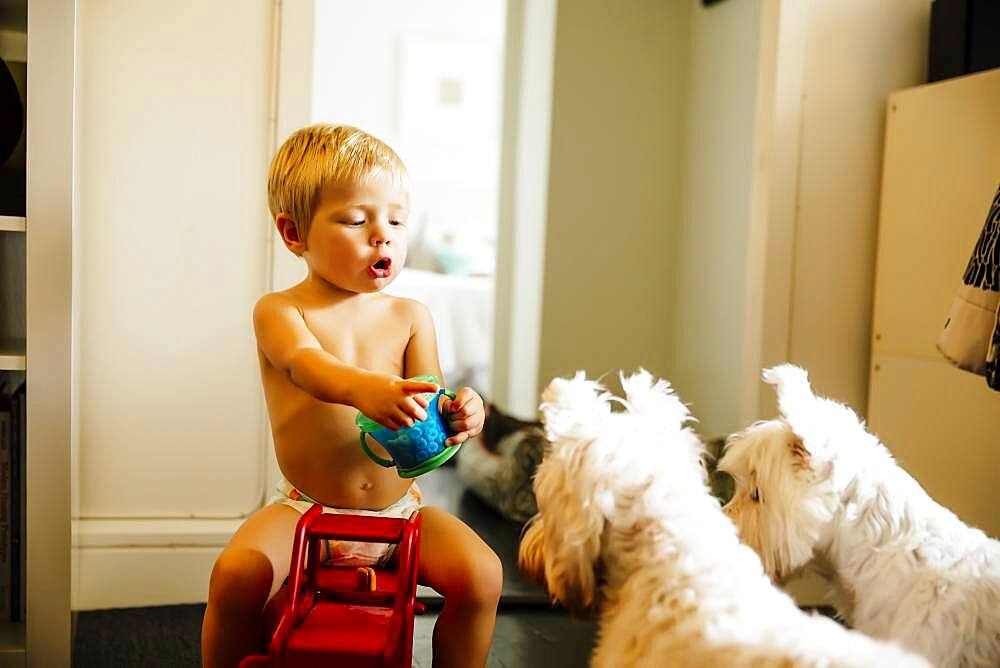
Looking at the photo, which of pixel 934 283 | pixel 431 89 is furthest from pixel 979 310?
pixel 431 89

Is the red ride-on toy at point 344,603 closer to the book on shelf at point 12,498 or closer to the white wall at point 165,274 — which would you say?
the book on shelf at point 12,498

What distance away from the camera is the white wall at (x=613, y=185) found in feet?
11.4

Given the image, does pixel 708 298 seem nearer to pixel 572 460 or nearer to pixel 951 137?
pixel 951 137

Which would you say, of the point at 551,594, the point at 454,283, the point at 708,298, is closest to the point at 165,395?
the point at 551,594

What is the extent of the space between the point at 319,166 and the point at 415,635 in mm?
925

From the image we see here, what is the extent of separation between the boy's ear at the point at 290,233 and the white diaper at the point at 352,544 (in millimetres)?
342

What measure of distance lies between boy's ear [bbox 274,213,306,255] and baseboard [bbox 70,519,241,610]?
2.61ft

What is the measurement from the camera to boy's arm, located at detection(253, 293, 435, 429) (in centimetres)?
117

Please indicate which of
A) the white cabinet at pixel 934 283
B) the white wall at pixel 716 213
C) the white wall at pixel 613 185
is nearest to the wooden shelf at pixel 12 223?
the white cabinet at pixel 934 283

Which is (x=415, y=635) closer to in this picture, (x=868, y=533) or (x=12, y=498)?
(x=12, y=498)

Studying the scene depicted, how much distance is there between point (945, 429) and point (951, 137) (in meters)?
0.59

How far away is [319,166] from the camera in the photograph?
138cm

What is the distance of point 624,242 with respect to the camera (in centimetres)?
354

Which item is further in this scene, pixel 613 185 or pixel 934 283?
pixel 613 185
